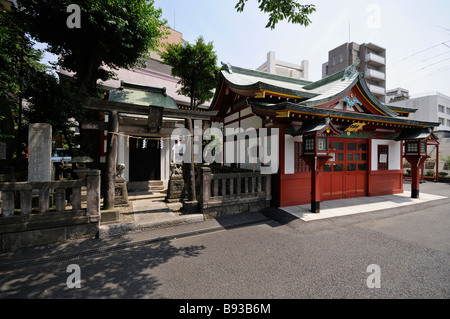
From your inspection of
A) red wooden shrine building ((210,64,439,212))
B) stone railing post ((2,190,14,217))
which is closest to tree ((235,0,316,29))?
red wooden shrine building ((210,64,439,212))

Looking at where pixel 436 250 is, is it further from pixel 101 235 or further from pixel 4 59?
pixel 4 59

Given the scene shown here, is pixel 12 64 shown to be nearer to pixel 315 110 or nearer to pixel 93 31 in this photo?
pixel 93 31

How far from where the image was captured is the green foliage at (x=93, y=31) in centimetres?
735

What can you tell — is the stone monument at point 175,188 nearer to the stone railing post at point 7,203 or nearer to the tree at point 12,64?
the stone railing post at point 7,203

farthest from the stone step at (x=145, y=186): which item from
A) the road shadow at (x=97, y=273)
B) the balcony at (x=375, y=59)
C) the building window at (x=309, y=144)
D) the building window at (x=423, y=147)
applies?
the balcony at (x=375, y=59)

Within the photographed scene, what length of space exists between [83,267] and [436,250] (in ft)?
25.6

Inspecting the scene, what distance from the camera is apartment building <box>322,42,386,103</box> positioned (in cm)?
3450

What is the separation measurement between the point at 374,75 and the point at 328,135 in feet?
130

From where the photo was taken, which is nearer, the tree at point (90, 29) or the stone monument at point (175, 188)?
the tree at point (90, 29)

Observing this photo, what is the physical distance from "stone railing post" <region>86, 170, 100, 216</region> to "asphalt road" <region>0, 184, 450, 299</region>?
115 centimetres

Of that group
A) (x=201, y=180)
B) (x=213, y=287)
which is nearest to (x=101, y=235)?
(x=201, y=180)

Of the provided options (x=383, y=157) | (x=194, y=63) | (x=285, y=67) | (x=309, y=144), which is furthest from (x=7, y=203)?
(x=285, y=67)

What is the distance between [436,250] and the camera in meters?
4.31

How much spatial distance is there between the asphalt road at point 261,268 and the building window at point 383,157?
14.1ft
